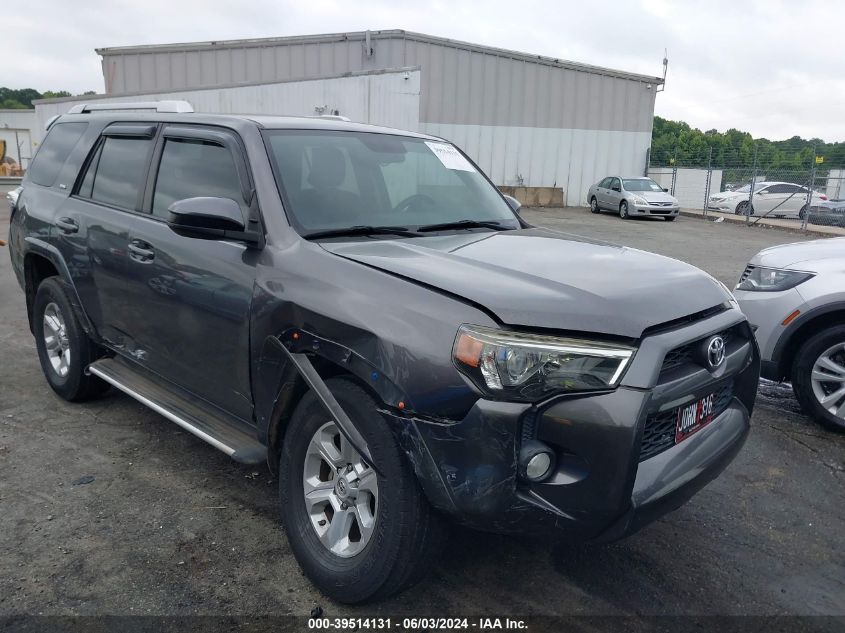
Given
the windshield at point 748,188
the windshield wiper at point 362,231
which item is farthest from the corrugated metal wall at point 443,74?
the windshield wiper at point 362,231

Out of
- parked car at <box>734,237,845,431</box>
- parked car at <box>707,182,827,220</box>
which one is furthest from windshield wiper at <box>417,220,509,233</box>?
parked car at <box>707,182,827,220</box>

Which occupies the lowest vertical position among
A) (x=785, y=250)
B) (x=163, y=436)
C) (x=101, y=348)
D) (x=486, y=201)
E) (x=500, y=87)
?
(x=163, y=436)

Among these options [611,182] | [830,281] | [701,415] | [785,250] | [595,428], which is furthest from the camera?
[611,182]

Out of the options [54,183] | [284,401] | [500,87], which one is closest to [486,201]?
[284,401]

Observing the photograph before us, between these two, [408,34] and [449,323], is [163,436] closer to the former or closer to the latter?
[449,323]

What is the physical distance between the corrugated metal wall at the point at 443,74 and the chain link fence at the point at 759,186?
2.89 m

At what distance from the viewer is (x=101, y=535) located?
3250 mm

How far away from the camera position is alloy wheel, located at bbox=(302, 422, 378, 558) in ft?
8.79

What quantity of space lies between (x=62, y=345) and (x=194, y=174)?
201cm

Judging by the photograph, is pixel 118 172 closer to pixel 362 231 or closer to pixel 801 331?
pixel 362 231

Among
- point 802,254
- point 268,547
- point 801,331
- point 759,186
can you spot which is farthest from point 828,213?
point 268,547

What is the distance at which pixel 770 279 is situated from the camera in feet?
16.4

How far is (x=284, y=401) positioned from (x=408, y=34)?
86.2 feet

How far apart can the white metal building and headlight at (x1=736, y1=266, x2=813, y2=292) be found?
68.2 feet
